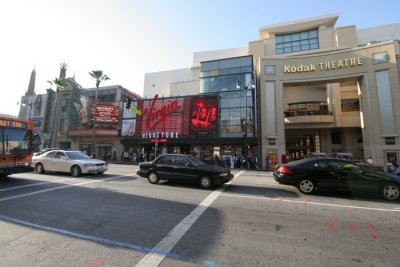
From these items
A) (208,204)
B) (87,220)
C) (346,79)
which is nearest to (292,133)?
(346,79)

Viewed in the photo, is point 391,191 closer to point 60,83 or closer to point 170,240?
point 170,240

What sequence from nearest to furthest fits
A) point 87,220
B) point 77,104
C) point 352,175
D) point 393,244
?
point 393,244 < point 87,220 < point 352,175 < point 77,104

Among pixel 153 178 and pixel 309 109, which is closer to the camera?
pixel 153 178

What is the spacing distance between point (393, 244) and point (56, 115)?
153ft

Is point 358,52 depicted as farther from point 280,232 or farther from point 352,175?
point 280,232

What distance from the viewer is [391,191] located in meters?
7.64

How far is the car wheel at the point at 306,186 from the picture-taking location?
8.48 m

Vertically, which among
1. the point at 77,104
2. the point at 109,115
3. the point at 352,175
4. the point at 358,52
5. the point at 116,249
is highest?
the point at 358,52

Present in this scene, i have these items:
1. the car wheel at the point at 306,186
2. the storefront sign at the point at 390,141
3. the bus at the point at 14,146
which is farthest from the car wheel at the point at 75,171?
the storefront sign at the point at 390,141

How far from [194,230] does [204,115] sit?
82.0 ft

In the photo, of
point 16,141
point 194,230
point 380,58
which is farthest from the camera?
point 380,58

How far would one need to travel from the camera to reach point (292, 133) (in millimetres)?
35125

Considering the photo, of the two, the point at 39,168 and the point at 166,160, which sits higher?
the point at 166,160

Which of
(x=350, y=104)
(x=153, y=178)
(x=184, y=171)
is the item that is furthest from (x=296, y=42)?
(x=153, y=178)
